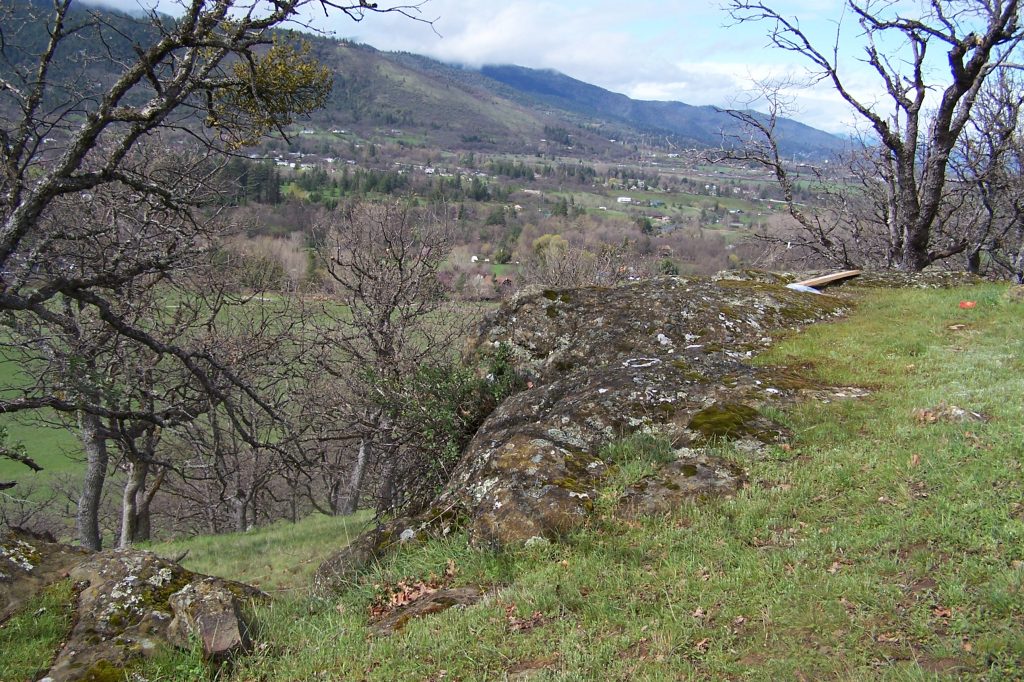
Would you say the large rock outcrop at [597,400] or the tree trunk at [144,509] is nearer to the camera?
the large rock outcrop at [597,400]

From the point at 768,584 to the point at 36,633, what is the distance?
567cm

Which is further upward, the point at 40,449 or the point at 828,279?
the point at 828,279

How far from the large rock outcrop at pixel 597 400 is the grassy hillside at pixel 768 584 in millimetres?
301

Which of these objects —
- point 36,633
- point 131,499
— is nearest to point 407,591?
point 36,633

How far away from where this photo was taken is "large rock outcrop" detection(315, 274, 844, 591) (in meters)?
5.32

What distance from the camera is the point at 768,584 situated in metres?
3.95

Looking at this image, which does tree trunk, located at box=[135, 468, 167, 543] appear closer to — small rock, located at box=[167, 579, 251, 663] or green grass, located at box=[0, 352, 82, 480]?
green grass, located at box=[0, 352, 82, 480]

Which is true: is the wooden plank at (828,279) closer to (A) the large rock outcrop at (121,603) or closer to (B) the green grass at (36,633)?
(A) the large rock outcrop at (121,603)

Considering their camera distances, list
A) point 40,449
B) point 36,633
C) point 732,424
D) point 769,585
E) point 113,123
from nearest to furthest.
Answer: point 769,585 < point 36,633 < point 732,424 < point 113,123 < point 40,449

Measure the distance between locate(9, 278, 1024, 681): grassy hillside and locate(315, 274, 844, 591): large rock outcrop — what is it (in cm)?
30

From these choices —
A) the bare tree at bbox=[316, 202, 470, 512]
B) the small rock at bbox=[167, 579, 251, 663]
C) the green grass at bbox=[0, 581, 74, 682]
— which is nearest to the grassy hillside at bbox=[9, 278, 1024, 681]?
the small rock at bbox=[167, 579, 251, 663]

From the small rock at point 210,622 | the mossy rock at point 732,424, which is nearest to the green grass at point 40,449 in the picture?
the small rock at point 210,622

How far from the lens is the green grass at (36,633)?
4.37 m

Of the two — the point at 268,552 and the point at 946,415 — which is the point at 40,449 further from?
the point at 946,415
